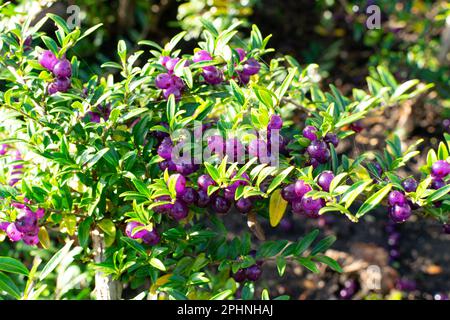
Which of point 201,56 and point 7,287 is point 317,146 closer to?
point 201,56

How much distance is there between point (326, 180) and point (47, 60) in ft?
2.16

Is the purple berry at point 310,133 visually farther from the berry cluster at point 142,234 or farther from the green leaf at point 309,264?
the berry cluster at point 142,234

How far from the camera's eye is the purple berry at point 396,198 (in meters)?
1.26

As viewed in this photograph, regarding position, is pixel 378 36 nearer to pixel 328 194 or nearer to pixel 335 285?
pixel 335 285

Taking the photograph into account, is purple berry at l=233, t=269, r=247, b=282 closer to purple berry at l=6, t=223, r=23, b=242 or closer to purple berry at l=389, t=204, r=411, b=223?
purple berry at l=389, t=204, r=411, b=223

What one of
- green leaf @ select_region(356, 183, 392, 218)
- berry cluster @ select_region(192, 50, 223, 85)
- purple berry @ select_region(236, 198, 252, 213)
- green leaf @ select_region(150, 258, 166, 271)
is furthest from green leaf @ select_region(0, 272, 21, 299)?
green leaf @ select_region(356, 183, 392, 218)

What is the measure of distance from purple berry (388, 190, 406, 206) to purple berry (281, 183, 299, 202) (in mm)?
193

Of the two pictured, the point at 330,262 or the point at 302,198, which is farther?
the point at 330,262

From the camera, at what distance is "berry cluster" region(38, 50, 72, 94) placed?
53.2 inches

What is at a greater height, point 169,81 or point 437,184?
point 169,81

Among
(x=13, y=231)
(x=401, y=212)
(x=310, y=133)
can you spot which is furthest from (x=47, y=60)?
(x=401, y=212)

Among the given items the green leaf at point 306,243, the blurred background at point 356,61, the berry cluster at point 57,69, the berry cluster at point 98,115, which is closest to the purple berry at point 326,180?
the green leaf at point 306,243

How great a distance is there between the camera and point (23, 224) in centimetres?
126

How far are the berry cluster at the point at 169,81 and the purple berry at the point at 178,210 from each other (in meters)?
0.24
